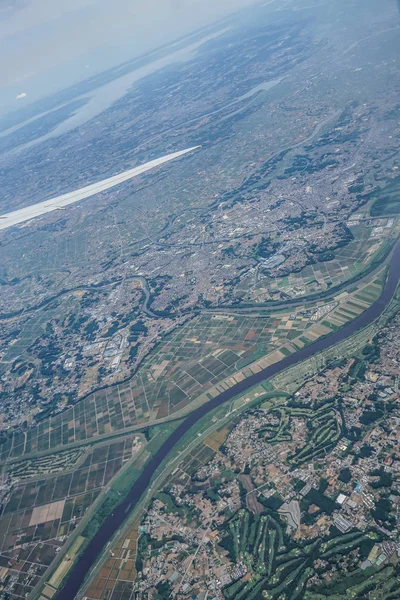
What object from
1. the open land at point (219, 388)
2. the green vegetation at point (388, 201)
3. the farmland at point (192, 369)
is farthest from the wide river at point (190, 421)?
the green vegetation at point (388, 201)

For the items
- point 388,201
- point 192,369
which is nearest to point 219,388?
point 192,369

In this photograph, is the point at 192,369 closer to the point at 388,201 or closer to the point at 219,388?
the point at 219,388

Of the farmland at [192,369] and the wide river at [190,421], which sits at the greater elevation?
the farmland at [192,369]

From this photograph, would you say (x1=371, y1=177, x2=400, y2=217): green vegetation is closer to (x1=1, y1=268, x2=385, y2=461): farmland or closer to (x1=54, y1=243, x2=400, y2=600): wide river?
(x1=54, y1=243, x2=400, y2=600): wide river

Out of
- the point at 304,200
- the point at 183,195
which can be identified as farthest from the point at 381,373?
the point at 183,195

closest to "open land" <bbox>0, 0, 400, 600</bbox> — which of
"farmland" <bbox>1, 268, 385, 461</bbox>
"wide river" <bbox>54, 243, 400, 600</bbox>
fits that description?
"farmland" <bbox>1, 268, 385, 461</bbox>

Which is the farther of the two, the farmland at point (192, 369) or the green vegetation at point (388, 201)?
the green vegetation at point (388, 201)

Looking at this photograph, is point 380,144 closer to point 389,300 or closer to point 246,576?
point 389,300

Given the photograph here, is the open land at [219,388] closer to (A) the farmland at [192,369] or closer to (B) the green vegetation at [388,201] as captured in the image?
(A) the farmland at [192,369]
